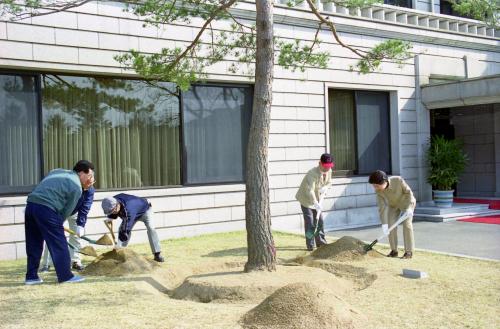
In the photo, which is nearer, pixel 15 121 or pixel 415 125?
pixel 15 121

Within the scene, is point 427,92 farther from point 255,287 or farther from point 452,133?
point 255,287

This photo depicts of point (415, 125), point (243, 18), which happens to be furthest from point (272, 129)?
point (415, 125)

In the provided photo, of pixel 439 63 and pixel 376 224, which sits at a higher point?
pixel 439 63

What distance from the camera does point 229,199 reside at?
466 inches

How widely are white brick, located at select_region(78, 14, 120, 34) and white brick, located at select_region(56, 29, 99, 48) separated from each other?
0.36 feet

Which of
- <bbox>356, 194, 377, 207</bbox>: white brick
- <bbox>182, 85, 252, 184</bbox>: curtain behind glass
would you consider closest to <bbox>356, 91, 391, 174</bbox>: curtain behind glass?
<bbox>356, 194, 377, 207</bbox>: white brick

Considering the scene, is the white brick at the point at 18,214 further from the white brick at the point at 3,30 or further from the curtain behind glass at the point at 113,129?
the white brick at the point at 3,30

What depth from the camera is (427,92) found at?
15234 mm

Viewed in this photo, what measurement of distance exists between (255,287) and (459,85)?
10313mm

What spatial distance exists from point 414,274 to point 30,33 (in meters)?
7.21

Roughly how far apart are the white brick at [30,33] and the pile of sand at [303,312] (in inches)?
263

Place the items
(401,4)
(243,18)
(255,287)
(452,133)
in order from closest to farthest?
(255,287) → (243,18) → (401,4) → (452,133)

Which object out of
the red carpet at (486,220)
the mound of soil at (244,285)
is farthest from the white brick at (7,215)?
the red carpet at (486,220)

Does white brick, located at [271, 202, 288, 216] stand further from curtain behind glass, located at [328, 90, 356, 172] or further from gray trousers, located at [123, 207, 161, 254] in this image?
gray trousers, located at [123, 207, 161, 254]
